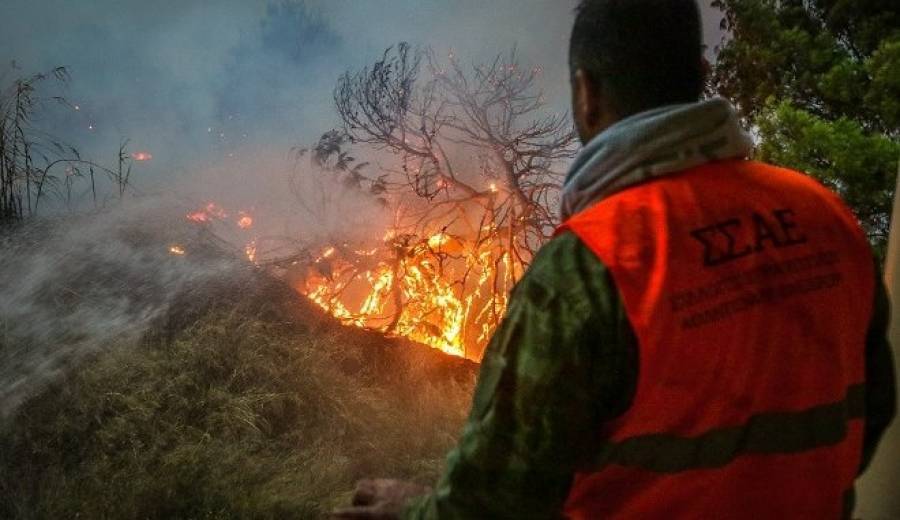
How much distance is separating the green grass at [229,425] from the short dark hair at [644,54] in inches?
128

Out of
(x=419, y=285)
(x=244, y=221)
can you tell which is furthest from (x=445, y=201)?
(x=244, y=221)

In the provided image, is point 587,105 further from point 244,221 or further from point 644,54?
point 244,221

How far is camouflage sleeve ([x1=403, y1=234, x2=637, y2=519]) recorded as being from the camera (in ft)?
4.03

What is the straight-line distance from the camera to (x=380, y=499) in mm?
1519

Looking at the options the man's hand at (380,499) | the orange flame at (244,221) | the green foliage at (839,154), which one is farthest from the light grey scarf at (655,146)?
the orange flame at (244,221)

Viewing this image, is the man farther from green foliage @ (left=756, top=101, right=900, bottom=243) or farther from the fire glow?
the fire glow

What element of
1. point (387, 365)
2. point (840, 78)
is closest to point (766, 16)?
point (840, 78)

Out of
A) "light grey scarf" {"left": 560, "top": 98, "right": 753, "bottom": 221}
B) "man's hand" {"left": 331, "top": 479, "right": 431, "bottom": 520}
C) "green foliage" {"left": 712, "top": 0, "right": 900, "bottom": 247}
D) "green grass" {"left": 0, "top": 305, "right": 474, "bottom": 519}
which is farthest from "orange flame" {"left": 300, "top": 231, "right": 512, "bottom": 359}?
"light grey scarf" {"left": 560, "top": 98, "right": 753, "bottom": 221}

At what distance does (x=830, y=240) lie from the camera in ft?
4.59

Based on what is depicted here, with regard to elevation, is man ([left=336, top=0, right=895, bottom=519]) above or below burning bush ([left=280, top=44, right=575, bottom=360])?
below

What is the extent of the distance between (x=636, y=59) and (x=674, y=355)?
0.59m

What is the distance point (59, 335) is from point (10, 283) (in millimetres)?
938

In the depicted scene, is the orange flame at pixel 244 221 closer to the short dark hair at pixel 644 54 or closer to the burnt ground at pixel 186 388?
the burnt ground at pixel 186 388

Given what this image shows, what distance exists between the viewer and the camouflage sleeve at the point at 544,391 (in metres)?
1.23
